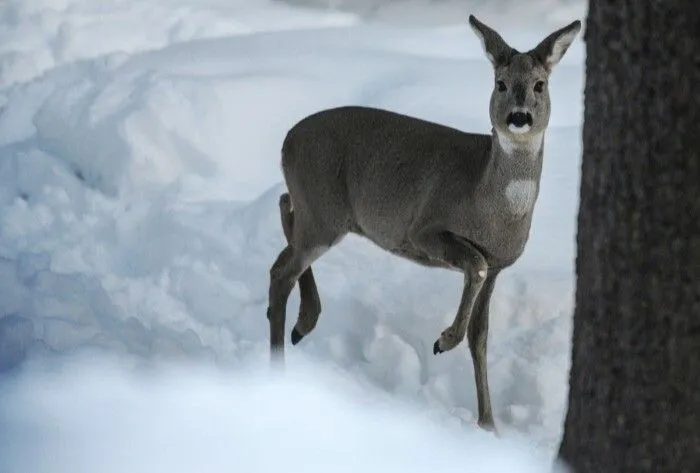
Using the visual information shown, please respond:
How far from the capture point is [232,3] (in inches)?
566

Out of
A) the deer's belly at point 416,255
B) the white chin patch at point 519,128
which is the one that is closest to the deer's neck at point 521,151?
the white chin patch at point 519,128

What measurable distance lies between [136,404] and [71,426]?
1.36 ft

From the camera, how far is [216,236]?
8953 mm

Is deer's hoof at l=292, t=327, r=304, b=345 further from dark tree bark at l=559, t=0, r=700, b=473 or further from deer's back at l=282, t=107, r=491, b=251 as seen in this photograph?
dark tree bark at l=559, t=0, r=700, b=473

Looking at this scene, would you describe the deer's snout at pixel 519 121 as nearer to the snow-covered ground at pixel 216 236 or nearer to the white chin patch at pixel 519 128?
the white chin patch at pixel 519 128

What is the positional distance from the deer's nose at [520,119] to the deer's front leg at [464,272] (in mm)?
585

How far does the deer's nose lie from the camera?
617 centimetres

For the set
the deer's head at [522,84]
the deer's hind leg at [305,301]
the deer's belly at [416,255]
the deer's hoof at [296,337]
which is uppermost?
the deer's head at [522,84]

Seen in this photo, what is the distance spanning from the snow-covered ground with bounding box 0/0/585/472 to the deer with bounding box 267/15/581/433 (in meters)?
0.35

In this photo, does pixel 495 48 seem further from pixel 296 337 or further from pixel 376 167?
pixel 296 337

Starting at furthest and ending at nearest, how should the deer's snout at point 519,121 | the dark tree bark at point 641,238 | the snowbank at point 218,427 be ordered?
the deer's snout at point 519,121 < the snowbank at point 218,427 < the dark tree bark at point 641,238

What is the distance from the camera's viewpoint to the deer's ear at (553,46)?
6.29 meters

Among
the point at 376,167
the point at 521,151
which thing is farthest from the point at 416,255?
the point at 521,151

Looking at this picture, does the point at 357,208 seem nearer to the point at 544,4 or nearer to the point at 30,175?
the point at 30,175
